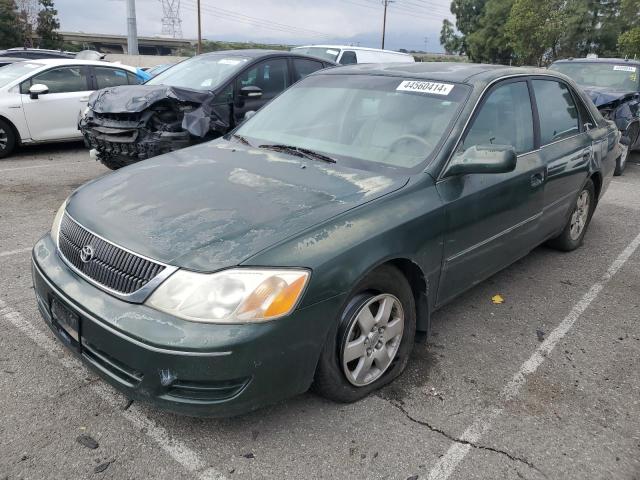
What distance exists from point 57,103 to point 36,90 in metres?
0.41

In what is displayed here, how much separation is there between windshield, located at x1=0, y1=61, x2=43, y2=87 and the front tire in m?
8.22

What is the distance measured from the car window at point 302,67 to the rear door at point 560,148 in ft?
13.4

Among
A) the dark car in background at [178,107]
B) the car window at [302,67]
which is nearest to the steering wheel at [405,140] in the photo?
the dark car in background at [178,107]

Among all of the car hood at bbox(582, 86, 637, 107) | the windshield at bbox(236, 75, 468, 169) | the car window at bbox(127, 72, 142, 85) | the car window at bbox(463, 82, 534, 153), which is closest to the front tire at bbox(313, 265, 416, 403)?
the windshield at bbox(236, 75, 468, 169)

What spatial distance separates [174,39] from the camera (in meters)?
89.8

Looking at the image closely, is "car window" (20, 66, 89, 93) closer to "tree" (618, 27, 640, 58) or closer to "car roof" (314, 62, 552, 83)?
"car roof" (314, 62, 552, 83)

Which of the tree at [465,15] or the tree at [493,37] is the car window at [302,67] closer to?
the tree at [493,37]

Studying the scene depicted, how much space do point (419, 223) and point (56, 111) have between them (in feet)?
25.6

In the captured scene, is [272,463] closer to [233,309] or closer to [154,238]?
[233,309]

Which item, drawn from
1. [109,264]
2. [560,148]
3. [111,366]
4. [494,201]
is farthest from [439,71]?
[111,366]

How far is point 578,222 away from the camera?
5.04 m

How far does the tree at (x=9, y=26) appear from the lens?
3544 centimetres

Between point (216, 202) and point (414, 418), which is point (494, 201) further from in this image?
point (216, 202)

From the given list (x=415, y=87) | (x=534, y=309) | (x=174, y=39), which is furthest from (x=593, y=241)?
(x=174, y=39)
